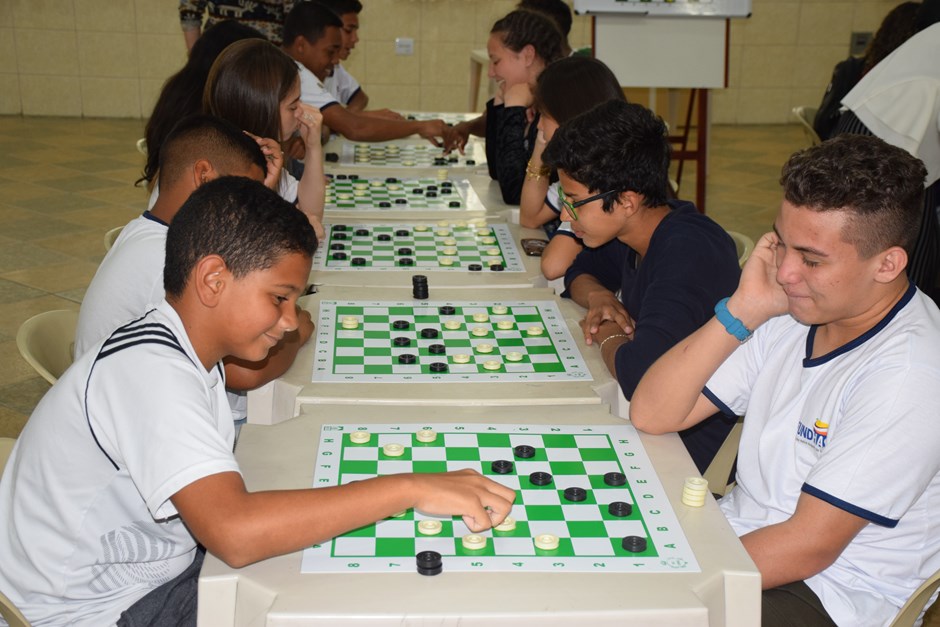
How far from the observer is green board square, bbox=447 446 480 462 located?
178cm

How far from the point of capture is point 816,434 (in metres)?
1.72

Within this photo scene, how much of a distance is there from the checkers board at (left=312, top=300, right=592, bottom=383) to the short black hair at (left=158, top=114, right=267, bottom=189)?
0.43 m

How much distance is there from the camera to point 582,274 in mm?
2740

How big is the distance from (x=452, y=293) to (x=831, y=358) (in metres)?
1.17

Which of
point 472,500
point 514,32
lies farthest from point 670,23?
point 472,500

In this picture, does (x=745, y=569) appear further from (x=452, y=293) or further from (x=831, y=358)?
(x=452, y=293)

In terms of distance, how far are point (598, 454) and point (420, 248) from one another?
55.7 inches

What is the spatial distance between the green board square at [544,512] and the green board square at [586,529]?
3 cm

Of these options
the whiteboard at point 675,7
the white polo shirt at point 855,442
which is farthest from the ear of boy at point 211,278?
the whiteboard at point 675,7

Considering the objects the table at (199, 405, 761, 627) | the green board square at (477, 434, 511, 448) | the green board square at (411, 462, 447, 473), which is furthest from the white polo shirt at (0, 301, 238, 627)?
the green board square at (477, 434, 511, 448)

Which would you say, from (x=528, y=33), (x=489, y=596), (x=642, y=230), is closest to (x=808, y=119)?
(x=528, y=33)

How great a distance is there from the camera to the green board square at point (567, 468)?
5.69ft

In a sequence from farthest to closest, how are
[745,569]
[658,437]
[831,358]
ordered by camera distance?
[658,437] → [831,358] → [745,569]

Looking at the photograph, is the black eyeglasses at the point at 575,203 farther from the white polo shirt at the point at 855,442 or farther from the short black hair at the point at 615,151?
the white polo shirt at the point at 855,442
